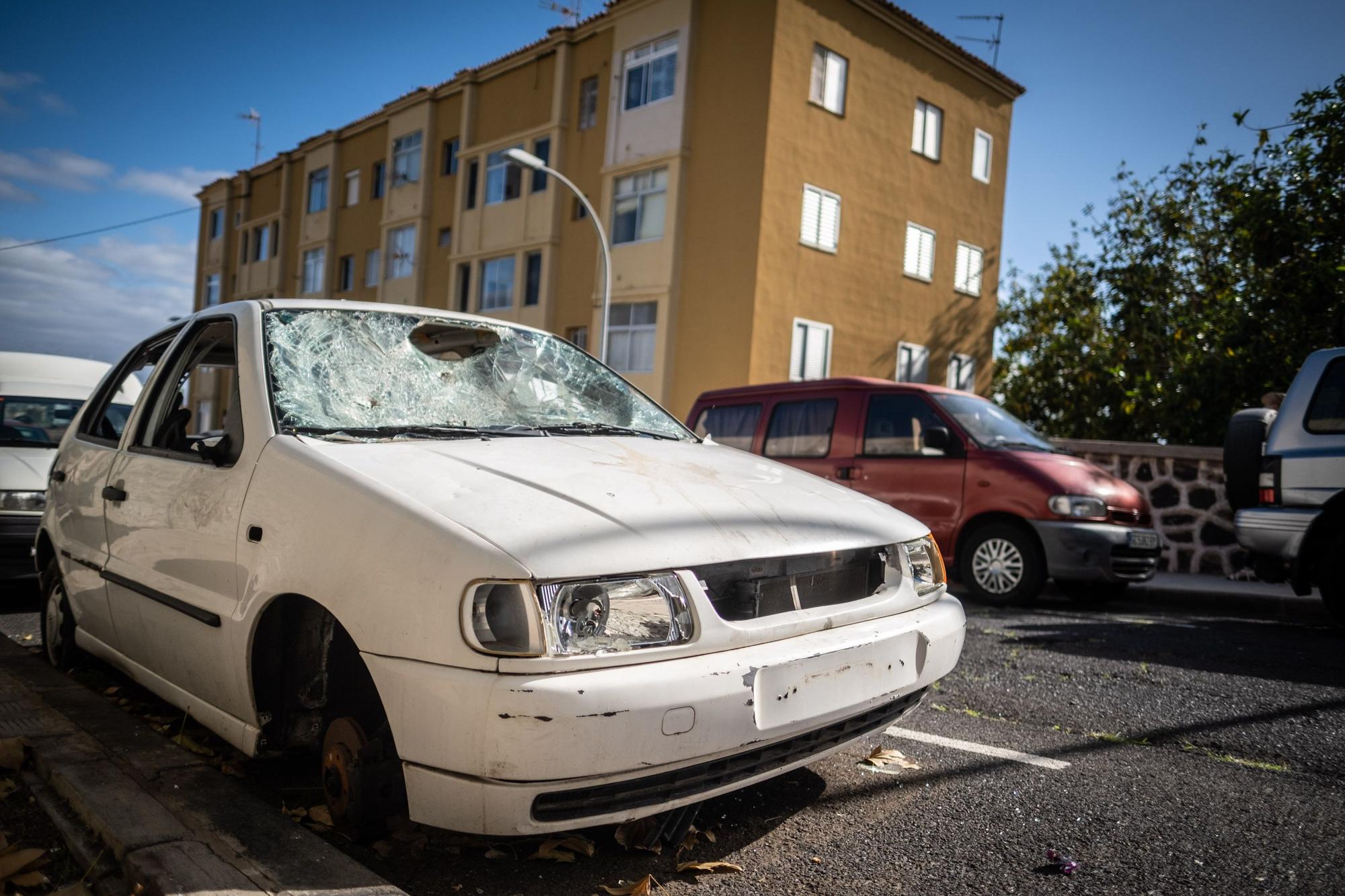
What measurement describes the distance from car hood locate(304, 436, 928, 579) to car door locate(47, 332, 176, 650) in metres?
1.60

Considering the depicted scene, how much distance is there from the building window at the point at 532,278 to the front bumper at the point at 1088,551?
18.9 m

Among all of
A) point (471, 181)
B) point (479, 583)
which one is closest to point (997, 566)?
point (479, 583)

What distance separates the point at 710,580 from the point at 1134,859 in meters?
1.44

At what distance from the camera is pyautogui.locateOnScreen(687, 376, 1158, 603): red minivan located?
296 inches

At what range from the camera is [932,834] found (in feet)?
9.40

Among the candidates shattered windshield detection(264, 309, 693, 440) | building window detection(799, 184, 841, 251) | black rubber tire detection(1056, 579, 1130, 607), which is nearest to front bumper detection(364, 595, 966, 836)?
shattered windshield detection(264, 309, 693, 440)

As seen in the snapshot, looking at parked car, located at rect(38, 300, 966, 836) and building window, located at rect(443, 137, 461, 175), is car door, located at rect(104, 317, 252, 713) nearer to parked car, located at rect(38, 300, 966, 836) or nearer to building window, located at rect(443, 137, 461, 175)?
parked car, located at rect(38, 300, 966, 836)

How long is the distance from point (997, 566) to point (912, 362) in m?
16.0

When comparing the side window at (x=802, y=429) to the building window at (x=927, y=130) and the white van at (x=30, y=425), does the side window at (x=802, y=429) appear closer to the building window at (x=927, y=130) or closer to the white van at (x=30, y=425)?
the white van at (x=30, y=425)

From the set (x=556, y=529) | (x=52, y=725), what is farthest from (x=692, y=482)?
(x=52, y=725)

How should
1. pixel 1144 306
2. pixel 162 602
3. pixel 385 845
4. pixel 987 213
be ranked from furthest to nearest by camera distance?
pixel 987 213 → pixel 1144 306 → pixel 162 602 → pixel 385 845

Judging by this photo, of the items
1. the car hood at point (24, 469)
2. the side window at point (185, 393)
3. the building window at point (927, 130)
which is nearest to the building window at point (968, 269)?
the building window at point (927, 130)

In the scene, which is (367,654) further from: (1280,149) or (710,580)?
(1280,149)

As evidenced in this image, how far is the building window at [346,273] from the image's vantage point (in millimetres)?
32656
